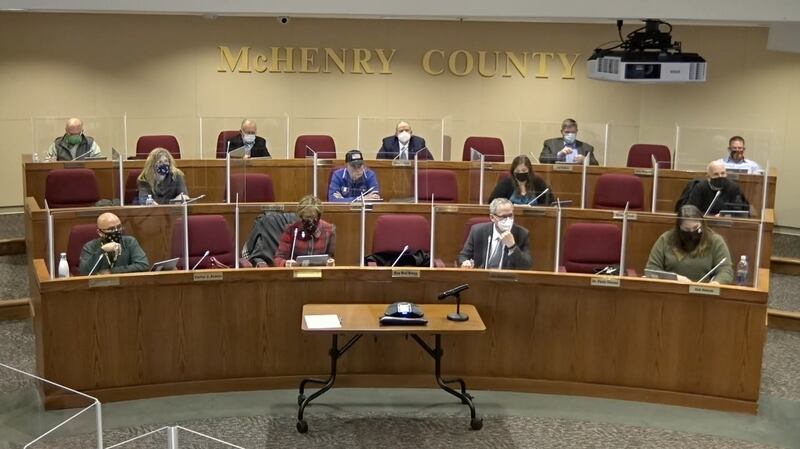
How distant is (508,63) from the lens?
474 inches

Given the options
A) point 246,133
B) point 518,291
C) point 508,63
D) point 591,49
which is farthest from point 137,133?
point 518,291

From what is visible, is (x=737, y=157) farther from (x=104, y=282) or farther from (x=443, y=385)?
(x=104, y=282)

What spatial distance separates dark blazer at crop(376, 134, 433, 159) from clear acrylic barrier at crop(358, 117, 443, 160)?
77 cm

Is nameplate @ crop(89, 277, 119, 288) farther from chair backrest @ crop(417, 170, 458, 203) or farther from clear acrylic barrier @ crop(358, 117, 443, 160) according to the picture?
clear acrylic barrier @ crop(358, 117, 443, 160)

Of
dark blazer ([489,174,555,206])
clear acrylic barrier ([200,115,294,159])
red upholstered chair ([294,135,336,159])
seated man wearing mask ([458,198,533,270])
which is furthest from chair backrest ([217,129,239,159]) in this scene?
seated man wearing mask ([458,198,533,270])

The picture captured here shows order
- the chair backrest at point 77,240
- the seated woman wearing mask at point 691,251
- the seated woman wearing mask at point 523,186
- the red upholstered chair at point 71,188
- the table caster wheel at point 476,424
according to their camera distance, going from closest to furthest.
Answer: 1. the table caster wheel at point 476,424
2. the seated woman wearing mask at point 691,251
3. the chair backrest at point 77,240
4. the seated woman wearing mask at point 523,186
5. the red upholstered chair at point 71,188

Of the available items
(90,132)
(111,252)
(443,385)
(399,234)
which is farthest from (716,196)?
(90,132)

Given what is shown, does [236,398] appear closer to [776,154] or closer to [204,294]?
[204,294]

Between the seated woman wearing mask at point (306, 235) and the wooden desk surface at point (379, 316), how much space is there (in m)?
0.66

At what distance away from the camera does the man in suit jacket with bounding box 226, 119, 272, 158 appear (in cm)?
998

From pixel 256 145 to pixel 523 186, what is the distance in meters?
2.94

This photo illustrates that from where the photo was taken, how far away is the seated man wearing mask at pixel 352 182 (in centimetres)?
880

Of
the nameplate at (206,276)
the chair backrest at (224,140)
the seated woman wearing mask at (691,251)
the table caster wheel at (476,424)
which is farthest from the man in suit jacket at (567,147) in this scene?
the nameplate at (206,276)

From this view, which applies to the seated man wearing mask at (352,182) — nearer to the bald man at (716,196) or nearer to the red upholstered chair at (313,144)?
the red upholstered chair at (313,144)
